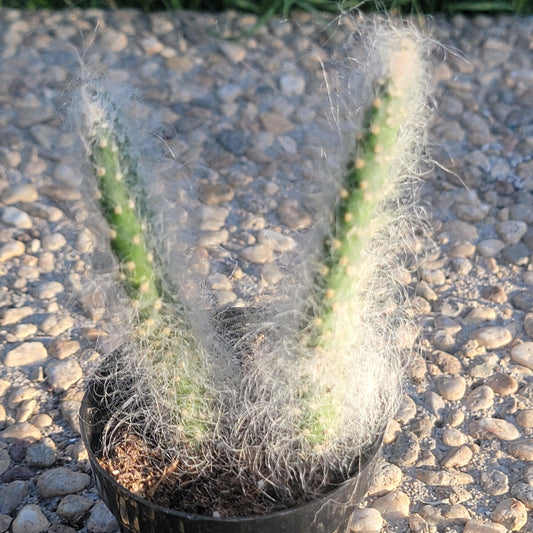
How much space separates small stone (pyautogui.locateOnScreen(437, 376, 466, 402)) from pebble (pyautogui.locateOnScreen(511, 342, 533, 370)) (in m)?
0.14

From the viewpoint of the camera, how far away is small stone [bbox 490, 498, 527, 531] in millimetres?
1253

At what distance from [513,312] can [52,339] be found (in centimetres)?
101

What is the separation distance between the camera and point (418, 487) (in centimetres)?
133

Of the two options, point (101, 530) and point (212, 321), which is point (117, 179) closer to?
point (212, 321)

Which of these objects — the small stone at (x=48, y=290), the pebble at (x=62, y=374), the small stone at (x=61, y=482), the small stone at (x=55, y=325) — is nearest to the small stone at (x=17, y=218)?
the small stone at (x=48, y=290)

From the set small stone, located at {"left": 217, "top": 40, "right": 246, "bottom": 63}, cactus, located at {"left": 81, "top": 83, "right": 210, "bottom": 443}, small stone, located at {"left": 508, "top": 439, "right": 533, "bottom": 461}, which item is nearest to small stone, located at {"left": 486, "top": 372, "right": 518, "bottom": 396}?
small stone, located at {"left": 508, "top": 439, "right": 533, "bottom": 461}

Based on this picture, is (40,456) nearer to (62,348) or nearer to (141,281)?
(62,348)

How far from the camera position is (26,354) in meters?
1.54

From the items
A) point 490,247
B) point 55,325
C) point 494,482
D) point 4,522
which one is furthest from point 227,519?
point 490,247

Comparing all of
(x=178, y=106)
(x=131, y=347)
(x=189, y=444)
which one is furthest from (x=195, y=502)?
(x=178, y=106)

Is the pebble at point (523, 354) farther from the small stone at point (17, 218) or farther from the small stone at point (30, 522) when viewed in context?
the small stone at point (17, 218)

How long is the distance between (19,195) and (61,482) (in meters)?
0.90

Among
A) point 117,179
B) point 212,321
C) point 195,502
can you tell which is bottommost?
point 195,502

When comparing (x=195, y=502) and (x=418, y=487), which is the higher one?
(x=195, y=502)
